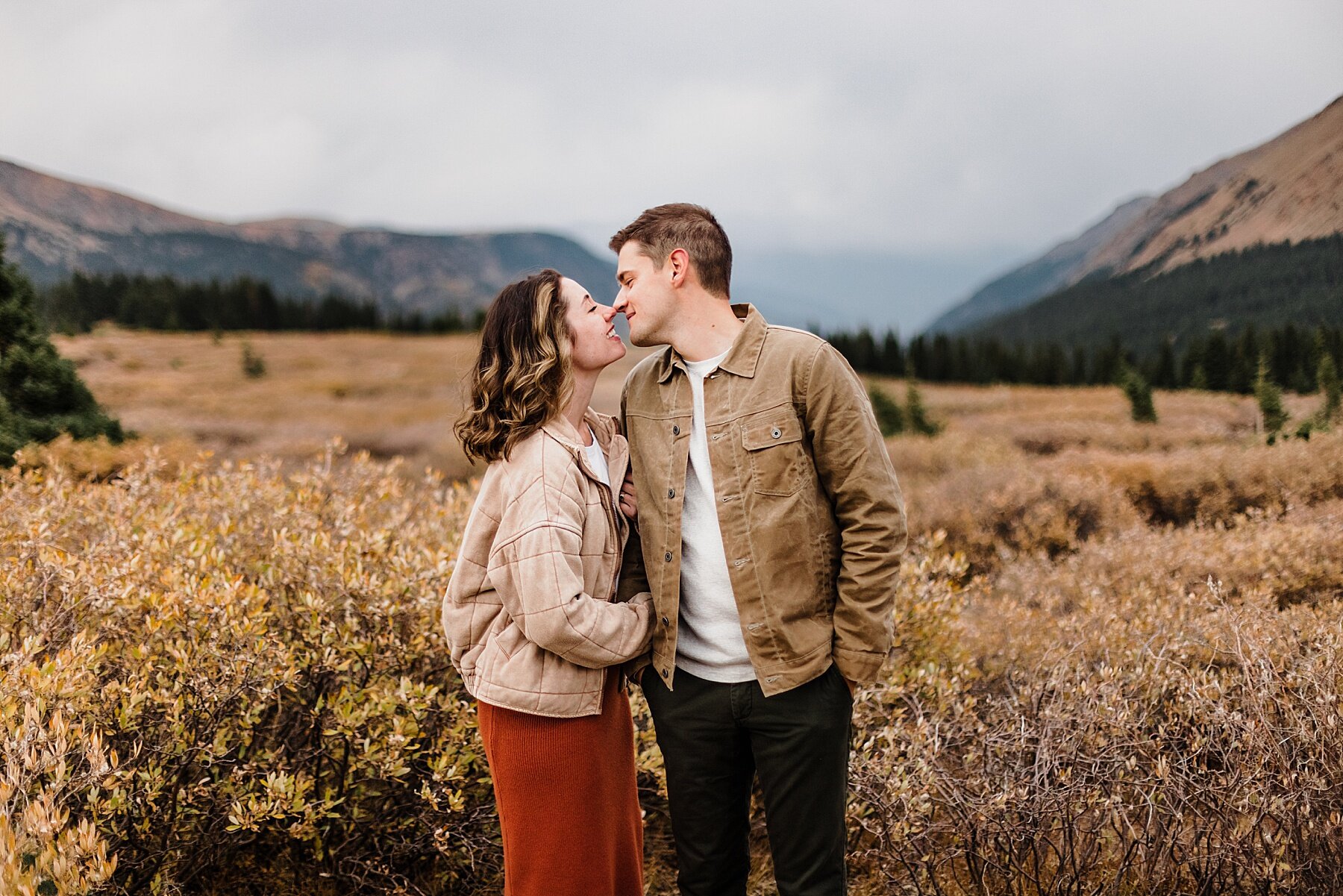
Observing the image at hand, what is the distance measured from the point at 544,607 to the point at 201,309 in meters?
63.9

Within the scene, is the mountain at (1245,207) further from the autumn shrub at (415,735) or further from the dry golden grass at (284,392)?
the dry golden grass at (284,392)

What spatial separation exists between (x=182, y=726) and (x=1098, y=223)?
31991 millimetres

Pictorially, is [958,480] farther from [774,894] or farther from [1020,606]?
[774,894]

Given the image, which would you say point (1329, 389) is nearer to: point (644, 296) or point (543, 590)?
point (644, 296)

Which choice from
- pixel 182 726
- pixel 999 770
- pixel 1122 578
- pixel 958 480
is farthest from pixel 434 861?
pixel 958 480

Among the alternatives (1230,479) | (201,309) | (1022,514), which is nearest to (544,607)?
(1022,514)

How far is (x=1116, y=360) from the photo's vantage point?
17.5 metres

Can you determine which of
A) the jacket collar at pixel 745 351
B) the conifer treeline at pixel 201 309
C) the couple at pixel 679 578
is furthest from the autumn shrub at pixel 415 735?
the conifer treeline at pixel 201 309

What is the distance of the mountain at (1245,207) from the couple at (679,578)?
36.1 ft

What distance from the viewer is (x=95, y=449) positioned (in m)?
Answer: 9.98

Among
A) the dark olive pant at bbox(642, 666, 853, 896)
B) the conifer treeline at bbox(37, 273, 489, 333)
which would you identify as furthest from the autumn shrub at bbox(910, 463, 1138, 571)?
the conifer treeline at bbox(37, 273, 489, 333)

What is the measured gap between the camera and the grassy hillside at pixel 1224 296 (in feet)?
32.3

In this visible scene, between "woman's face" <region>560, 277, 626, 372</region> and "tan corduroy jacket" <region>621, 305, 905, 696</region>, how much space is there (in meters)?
0.31

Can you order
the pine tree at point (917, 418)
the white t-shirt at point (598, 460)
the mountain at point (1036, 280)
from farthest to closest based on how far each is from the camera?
the mountain at point (1036, 280)
the pine tree at point (917, 418)
the white t-shirt at point (598, 460)
